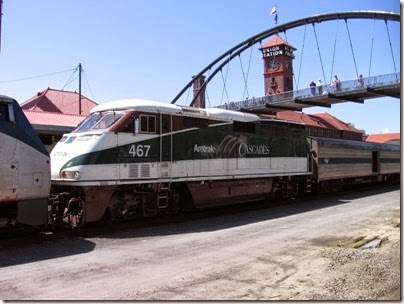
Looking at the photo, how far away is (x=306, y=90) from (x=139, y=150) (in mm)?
48757

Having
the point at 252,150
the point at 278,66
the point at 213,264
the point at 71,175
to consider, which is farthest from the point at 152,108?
the point at 278,66

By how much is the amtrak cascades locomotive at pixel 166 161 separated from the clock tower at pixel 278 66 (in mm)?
85591

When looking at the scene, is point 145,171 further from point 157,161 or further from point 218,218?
point 218,218

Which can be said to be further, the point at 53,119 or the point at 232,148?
the point at 53,119

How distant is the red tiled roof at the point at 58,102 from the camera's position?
148 ft

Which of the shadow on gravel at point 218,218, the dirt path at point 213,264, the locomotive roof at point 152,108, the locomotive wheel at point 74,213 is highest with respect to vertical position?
the locomotive roof at point 152,108

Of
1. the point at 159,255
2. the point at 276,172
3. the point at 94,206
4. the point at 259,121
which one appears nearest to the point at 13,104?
the point at 94,206

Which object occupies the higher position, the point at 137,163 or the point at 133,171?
the point at 137,163

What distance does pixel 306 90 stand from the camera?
58.1 meters

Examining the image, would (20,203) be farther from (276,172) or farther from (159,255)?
(276,172)

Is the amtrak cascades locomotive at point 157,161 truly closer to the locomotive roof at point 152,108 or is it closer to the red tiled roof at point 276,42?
the locomotive roof at point 152,108

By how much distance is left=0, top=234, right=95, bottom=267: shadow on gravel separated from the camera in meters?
8.57

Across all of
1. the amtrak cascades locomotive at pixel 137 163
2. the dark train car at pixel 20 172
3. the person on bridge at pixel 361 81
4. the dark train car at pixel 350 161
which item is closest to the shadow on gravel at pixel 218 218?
the amtrak cascades locomotive at pixel 137 163

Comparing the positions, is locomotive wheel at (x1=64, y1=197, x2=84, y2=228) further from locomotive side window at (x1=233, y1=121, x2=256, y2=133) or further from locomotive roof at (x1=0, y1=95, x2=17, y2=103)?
locomotive side window at (x1=233, y1=121, x2=256, y2=133)
